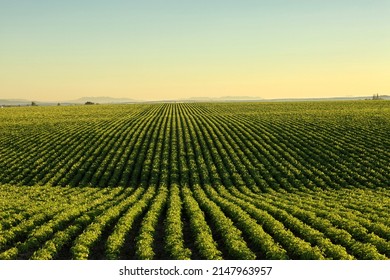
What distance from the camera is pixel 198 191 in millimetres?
26188

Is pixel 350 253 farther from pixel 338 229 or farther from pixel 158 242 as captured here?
pixel 158 242

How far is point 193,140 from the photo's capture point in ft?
144

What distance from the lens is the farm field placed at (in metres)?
14.2

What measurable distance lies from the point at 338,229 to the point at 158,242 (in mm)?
7672

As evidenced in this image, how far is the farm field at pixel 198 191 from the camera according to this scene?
14.2 meters

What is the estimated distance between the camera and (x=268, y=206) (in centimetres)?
1991

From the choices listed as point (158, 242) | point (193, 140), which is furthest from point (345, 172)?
point (158, 242)

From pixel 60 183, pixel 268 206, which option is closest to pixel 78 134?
pixel 60 183

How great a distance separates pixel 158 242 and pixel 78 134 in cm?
3668

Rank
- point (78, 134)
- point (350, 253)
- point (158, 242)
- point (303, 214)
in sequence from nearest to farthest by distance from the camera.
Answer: point (350, 253) → point (158, 242) → point (303, 214) → point (78, 134)

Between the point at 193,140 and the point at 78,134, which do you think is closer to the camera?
the point at 193,140

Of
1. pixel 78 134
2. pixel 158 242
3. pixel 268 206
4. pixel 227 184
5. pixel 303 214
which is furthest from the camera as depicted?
pixel 78 134

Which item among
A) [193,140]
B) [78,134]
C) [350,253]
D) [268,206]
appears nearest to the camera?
[350,253]

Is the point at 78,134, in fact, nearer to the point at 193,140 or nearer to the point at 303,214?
the point at 193,140
